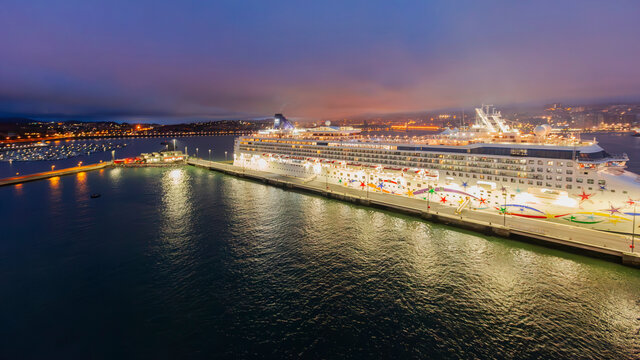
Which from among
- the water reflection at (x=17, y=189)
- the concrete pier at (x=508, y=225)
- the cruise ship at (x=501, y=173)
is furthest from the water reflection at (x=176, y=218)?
the cruise ship at (x=501, y=173)

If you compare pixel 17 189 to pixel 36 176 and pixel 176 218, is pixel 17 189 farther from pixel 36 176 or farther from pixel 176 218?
pixel 176 218

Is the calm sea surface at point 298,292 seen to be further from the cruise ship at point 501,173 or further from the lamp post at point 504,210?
the cruise ship at point 501,173

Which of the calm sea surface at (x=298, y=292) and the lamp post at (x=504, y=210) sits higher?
the lamp post at (x=504, y=210)

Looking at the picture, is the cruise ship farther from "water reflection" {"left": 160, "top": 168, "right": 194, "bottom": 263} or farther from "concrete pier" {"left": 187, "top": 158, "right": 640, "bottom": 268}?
"water reflection" {"left": 160, "top": 168, "right": 194, "bottom": 263}

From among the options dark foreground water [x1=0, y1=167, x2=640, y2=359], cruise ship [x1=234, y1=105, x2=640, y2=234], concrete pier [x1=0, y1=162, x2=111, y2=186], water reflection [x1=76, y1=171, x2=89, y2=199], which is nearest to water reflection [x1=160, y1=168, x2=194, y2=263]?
dark foreground water [x1=0, y1=167, x2=640, y2=359]

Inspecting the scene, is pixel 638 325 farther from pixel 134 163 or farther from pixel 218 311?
pixel 134 163

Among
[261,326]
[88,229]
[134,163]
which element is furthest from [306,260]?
[134,163]
